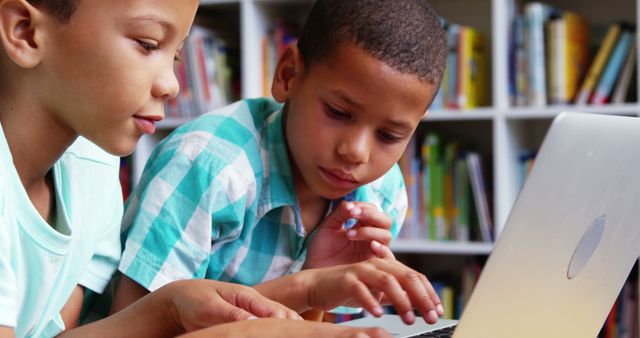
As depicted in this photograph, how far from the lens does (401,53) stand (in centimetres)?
127

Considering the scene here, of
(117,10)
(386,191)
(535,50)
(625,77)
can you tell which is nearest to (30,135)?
(117,10)

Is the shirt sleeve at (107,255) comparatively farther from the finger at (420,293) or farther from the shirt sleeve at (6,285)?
the finger at (420,293)

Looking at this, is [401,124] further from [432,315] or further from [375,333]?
[375,333]

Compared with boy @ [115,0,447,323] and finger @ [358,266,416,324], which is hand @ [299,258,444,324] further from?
boy @ [115,0,447,323]

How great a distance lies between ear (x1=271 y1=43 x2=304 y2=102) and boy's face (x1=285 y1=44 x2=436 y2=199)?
0.05 metres

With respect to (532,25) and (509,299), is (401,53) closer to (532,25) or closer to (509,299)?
(509,299)

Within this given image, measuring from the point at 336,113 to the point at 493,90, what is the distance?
1.66m

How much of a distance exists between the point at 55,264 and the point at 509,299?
1.70ft

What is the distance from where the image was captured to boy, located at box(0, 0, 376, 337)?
2.83 feet

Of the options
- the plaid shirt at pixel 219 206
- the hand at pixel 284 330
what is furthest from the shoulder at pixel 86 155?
the hand at pixel 284 330

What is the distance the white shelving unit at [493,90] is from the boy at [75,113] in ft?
6.28

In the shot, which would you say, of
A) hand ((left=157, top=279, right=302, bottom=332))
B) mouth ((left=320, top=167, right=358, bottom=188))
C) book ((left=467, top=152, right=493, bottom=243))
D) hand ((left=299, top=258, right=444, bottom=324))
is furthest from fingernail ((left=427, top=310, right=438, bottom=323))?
book ((left=467, top=152, right=493, bottom=243))

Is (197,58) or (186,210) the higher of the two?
(197,58)

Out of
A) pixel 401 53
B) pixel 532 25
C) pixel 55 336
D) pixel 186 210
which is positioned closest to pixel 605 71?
pixel 532 25
